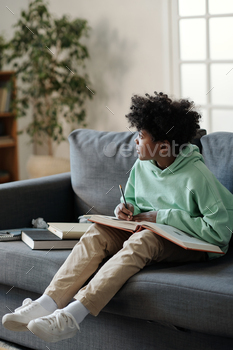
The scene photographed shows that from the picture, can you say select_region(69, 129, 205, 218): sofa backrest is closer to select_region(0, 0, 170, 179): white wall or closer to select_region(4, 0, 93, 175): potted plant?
select_region(0, 0, 170, 179): white wall

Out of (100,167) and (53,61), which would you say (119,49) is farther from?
(100,167)

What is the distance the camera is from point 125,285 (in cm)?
137

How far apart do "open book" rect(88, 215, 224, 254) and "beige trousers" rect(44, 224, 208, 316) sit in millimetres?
36

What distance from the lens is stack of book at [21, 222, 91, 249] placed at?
1.66m

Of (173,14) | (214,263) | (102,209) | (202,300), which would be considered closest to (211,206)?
(214,263)

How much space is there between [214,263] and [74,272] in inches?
18.0

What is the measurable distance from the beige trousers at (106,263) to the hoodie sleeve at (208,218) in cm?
8

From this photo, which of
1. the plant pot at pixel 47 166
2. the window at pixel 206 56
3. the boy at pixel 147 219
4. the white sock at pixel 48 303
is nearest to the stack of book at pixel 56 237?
the boy at pixel 147 219

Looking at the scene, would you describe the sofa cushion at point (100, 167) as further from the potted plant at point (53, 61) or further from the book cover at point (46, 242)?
the potted plant at point (53, 61)

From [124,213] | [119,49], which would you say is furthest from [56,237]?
[119,49]

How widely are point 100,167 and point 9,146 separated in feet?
7.03

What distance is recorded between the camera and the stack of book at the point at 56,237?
→ 166 centimetres

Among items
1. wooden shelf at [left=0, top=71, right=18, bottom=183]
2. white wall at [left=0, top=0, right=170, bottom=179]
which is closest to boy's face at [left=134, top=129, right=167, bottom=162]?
white wall at [left=0, top=0, right=170, bottom=179]

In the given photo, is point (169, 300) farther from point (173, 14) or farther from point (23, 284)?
point (173, 14)
